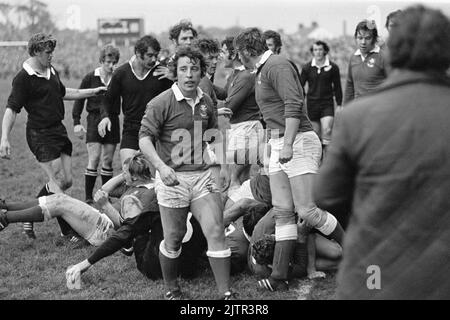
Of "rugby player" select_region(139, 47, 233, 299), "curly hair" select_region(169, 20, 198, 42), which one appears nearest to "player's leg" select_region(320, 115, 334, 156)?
"curly hair" select_region(169, 20, 198, 42)

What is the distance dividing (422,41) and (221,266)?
279 cm

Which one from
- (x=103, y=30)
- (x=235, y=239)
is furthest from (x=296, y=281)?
(x=103, y=30)

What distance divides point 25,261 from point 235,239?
206cm

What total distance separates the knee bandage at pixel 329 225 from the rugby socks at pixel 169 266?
1166mm

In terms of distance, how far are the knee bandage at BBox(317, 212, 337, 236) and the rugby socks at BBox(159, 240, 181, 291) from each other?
3.83 feet

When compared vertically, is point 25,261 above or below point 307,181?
below

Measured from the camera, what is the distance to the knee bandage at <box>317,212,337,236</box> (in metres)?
5.48

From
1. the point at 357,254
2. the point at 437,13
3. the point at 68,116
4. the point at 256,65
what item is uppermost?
the point at 437,13

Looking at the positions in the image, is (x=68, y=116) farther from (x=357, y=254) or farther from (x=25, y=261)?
(x=357, y=254)

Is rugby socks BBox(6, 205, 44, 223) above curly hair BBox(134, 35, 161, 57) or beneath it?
beneath

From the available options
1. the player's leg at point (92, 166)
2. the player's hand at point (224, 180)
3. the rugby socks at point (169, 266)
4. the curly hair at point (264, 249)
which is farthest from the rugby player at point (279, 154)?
the player's leg at point (92, 166)

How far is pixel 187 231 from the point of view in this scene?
221 inches

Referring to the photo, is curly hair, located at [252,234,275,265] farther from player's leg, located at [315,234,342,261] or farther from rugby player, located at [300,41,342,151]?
rugby player, located at [300,41,342,151]

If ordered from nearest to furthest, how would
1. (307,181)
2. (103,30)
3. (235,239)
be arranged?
(307,181) < (235,239) < (103,30)
